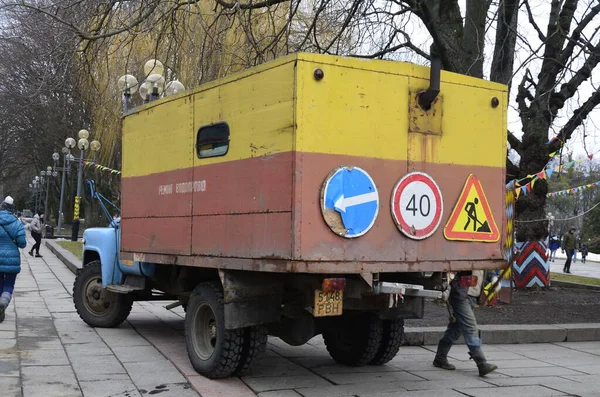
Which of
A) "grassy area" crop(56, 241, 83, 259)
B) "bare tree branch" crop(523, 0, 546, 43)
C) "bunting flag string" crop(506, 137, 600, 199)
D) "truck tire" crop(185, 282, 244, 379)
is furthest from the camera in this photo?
"grassy area" crop(56, 241, 83, 259)

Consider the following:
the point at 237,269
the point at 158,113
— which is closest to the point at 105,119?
the point at 158,113

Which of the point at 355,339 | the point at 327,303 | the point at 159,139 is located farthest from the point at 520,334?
the point at 159,139

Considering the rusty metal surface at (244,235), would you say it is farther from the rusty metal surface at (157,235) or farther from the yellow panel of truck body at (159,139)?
the yellow panel of truck body at (159,139)

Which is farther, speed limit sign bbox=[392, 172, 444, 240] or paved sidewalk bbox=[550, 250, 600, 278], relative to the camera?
paved sidewalk bbox=[550, 250, 600, 278]

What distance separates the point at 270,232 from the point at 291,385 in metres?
1.66

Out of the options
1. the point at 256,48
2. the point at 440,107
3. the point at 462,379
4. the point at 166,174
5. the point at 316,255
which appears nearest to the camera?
the point at 316,255

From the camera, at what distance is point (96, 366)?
6824mm

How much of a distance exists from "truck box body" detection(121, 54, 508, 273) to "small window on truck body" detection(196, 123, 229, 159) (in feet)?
0.09

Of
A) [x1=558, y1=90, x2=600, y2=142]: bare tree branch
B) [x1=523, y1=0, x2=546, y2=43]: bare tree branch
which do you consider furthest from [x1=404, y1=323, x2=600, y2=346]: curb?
[x1=523, y1=0, x2=546, y2=43]: bare tree branch

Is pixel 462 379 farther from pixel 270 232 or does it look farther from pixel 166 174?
pixel 166 174

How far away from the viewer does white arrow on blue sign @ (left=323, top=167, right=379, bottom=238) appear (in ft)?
18.0

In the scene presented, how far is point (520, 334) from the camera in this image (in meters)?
9.00

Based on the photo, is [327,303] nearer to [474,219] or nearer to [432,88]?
[474,219]

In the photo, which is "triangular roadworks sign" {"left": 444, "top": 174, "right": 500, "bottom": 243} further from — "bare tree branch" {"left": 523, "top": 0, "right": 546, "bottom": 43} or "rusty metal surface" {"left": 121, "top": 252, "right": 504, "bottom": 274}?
"bare tree branch" {"left": 523, "top": 0, "right": 546, "bottom": 43}
